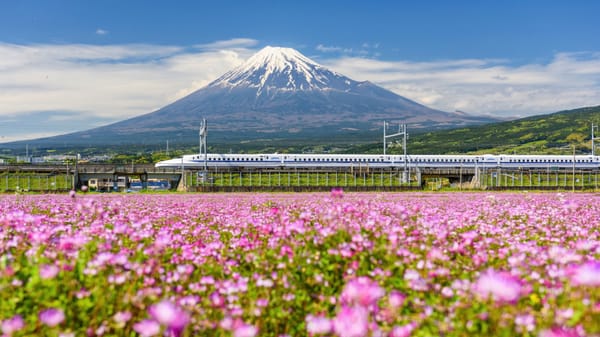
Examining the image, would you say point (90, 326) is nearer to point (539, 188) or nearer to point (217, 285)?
point (217, 285)

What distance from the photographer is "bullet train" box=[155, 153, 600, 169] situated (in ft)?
220

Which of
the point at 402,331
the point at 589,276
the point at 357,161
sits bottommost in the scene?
the point at 357,161

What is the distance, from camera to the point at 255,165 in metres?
68.8

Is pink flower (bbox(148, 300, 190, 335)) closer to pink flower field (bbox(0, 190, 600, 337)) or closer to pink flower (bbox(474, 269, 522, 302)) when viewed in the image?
pink flower field (bbox(0, 190, 600, 337))

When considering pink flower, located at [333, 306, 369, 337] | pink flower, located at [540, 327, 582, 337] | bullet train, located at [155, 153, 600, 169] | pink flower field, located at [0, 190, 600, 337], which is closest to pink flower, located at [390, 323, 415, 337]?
pink flower field, located at [0, 190, 600, 337]

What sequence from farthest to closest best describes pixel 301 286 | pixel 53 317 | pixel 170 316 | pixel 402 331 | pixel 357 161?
pixel 357 161 < pixel 301 286 < pixel 402 331 < pixel 53 317 < pixel 170 316

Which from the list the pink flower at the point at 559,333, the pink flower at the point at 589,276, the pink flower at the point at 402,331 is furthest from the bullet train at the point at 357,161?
the pink flower at the point at 589,276

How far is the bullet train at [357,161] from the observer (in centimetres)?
6719

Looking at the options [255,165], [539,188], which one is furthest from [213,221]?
[255,165]

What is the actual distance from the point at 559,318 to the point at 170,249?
13.7 ft

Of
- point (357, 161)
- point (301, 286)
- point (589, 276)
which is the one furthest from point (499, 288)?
point (357, 161)

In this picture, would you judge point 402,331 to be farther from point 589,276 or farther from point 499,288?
point 589,276

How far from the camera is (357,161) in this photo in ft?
244

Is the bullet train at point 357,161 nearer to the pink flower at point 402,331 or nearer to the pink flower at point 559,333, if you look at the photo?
the pink flower at point 402,331
